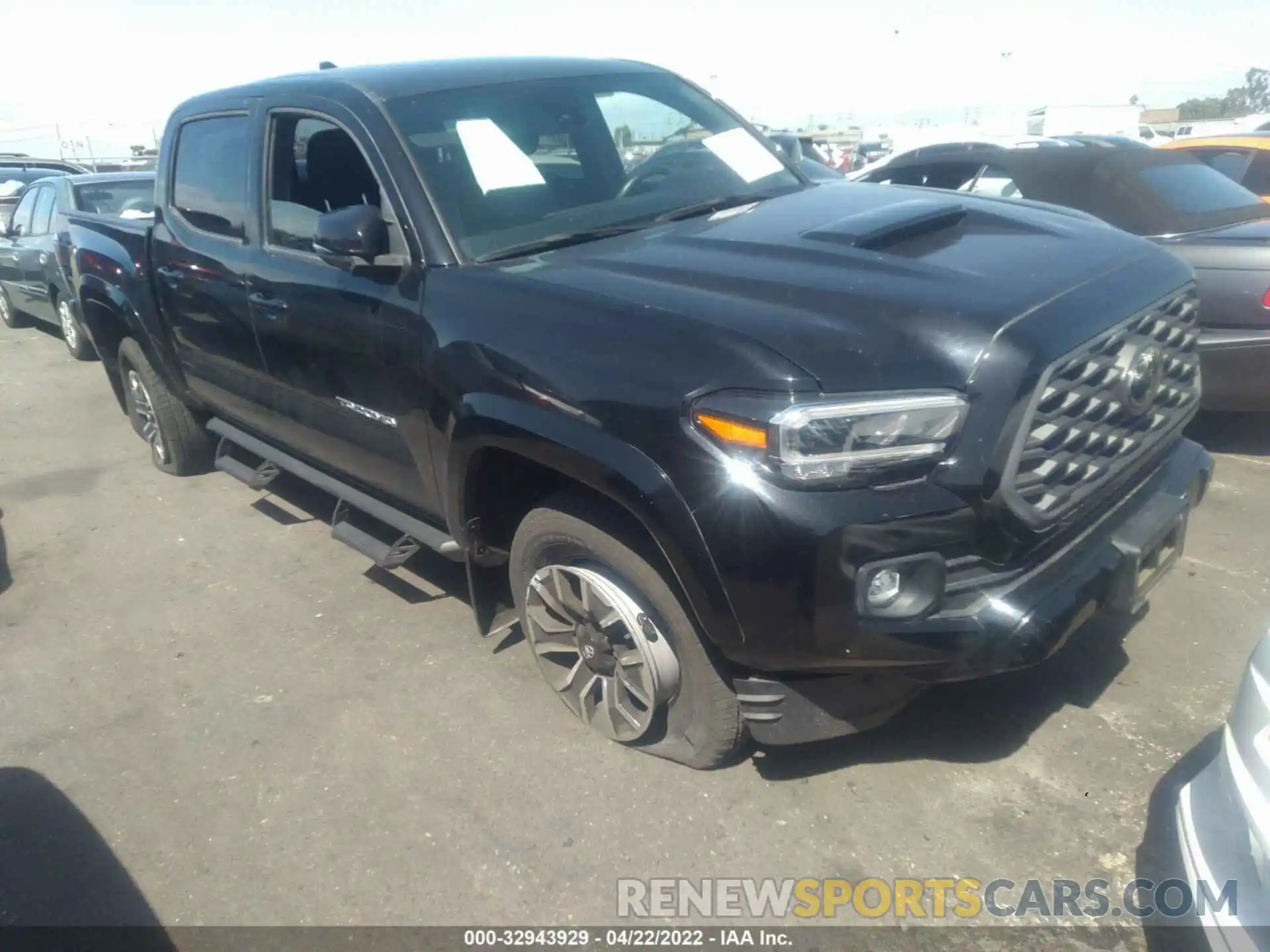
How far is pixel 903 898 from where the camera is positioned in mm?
2543

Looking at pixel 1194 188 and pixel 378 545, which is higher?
pixel 1194 188

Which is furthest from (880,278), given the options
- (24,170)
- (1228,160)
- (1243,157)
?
(24,170)

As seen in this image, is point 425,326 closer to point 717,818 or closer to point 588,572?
point 588,572

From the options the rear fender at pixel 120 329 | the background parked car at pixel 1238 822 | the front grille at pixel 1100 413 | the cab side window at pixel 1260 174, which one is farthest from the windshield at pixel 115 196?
the cab side window at pixel 1260 174

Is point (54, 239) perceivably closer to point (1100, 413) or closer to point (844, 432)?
point (844, 432)

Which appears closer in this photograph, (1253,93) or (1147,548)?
(1147,548)

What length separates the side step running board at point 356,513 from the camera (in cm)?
356

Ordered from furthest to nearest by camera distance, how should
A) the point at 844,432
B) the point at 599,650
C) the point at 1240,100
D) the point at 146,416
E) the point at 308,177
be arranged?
the point at 1240,100, the point at 146,416, the point at 308,177, the point at 599,650, the point at 844,432

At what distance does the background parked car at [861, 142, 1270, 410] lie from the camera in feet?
15.5

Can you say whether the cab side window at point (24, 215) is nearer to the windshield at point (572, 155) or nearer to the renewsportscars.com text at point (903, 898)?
the windshield at point (572, 155)

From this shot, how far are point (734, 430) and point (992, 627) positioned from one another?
30.4 inches

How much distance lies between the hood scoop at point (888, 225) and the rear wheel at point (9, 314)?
1123cm

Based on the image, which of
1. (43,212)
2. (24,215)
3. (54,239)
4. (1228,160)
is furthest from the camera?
(24,215)

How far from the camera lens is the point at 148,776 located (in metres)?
3.23
